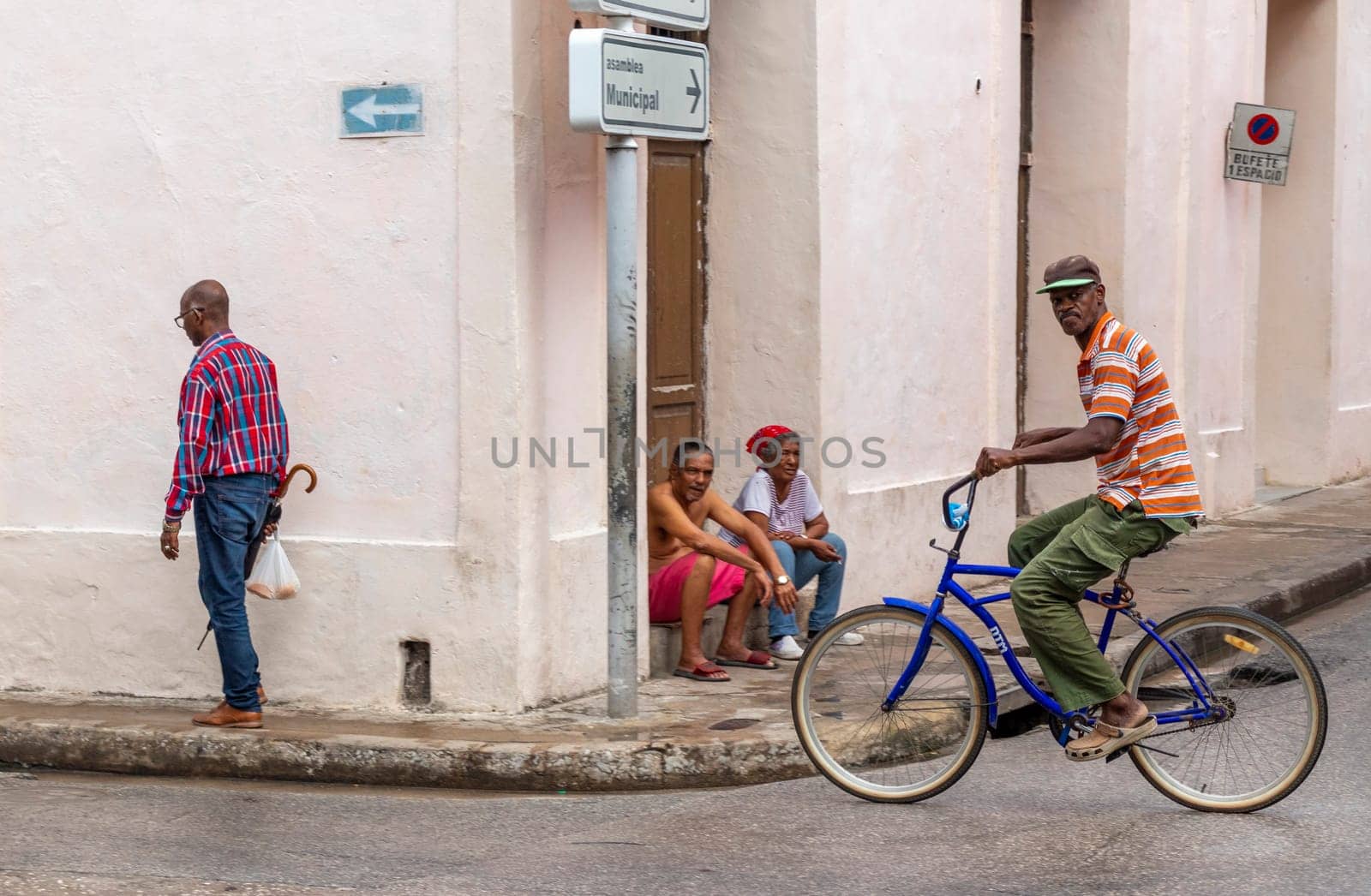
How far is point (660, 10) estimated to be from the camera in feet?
22.1

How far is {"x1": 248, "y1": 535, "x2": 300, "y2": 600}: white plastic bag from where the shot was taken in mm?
7020

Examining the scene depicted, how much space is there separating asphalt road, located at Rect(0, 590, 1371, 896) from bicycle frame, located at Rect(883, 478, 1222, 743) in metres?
0.32

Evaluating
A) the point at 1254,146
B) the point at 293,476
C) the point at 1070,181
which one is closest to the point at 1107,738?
the point at 293,476

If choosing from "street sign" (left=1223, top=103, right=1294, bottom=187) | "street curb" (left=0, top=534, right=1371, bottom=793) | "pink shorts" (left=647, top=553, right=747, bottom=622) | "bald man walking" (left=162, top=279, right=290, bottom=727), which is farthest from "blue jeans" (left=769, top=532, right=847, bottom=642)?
"street sign" (left=1223, top=103, right=1294, bottom=187)

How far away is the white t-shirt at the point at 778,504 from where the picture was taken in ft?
27.2

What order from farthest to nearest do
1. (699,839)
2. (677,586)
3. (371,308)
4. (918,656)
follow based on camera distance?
(677,586) < (371,308) < (918,656) < (699,839)

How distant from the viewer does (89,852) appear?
553cm

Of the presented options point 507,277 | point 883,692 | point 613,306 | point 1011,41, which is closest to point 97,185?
point 507,277

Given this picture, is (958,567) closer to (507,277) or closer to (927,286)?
(507,277)

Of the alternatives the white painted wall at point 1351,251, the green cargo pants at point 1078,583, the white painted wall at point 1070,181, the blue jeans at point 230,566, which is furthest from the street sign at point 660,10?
the white painted wall at point 1351,251

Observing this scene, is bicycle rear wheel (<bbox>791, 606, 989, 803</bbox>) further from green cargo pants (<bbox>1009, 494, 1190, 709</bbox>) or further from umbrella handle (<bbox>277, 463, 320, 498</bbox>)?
umbrella handle (<bbox>277, 463, 320, 498</bbox>)

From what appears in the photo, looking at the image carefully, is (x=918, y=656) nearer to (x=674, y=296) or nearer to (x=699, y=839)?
(x=699, y=839)

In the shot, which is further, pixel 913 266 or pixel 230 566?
pixel 913 266

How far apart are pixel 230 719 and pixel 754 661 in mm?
2335
